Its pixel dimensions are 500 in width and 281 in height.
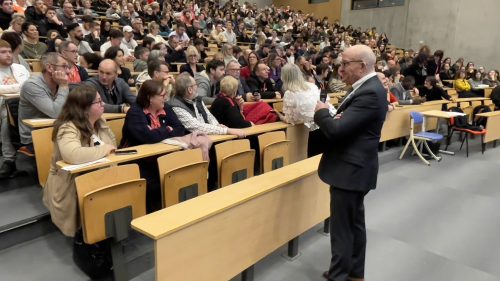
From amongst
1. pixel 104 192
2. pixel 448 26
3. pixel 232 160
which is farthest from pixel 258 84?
pixel 448 26

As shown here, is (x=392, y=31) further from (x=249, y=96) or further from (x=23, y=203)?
(x=23, y=203)

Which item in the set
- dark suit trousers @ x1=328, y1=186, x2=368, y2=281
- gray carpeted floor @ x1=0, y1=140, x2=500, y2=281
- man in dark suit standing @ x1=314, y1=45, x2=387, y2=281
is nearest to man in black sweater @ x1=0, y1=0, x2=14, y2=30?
gray carpeted floor @ x1=0, y1=140, x2=500, y2=281

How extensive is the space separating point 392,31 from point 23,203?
13.8m

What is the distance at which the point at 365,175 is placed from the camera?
1.70 metres

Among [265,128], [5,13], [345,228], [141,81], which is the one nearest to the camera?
[345,228]

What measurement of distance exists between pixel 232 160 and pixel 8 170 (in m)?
1.61

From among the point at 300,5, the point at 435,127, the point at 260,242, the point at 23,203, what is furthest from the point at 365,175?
the point at 300,5

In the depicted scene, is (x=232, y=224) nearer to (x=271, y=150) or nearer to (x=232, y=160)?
(x=232, y=160)

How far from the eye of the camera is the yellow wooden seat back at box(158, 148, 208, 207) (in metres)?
2.14

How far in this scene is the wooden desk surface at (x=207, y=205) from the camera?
140 cm

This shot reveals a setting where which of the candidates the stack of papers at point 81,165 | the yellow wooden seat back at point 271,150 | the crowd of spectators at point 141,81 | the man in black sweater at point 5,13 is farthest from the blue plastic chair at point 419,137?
the man in black sweater at point 5,13

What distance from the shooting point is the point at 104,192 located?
70.2 inches

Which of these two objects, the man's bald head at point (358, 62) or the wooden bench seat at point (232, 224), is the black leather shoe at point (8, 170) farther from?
the man's bald head at point (358, 62)

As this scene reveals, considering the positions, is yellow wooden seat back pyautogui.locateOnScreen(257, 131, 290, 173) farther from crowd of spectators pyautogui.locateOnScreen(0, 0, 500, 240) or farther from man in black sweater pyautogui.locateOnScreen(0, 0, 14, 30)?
man in black sweater pyautogui.locateOnScreen(0, 0, 14, 30)
